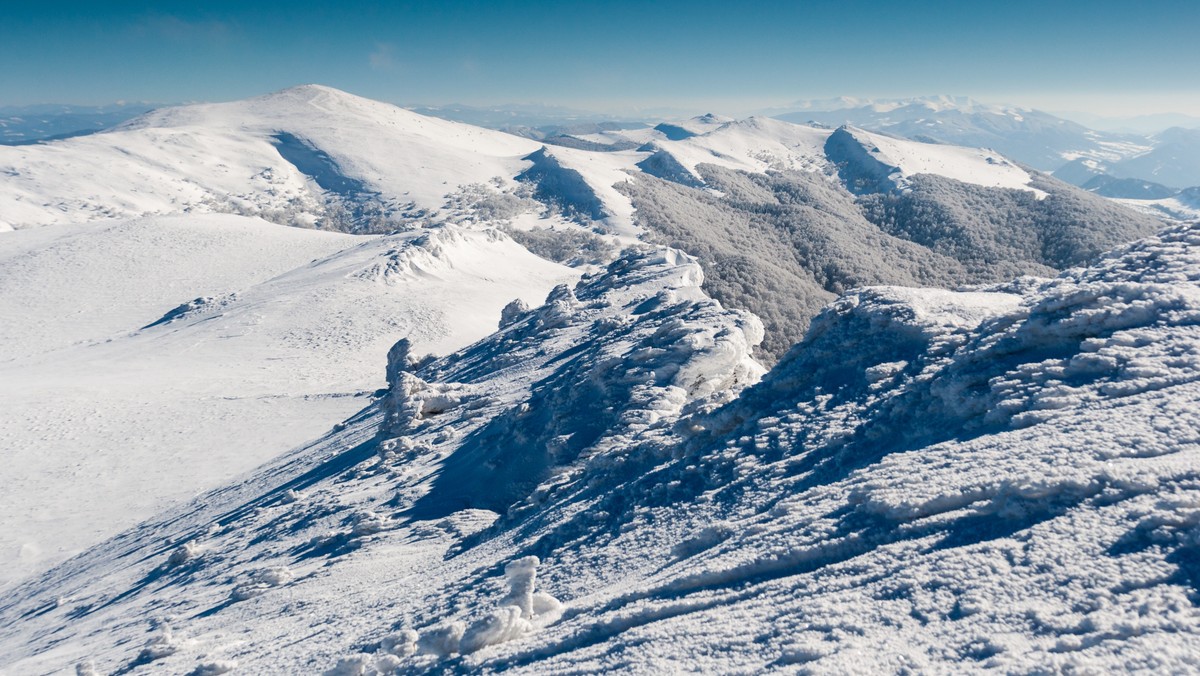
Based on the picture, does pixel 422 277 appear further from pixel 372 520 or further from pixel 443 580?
pixel 443 580

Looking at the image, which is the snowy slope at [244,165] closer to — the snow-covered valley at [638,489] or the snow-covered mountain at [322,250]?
the snow-covered mountain at [322,250]

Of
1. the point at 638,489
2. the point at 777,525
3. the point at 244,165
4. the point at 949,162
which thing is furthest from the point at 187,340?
the point at 949,162

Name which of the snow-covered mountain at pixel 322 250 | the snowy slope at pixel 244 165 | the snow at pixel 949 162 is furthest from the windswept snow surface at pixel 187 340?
the snow at pixel 949 162

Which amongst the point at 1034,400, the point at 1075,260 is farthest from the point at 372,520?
the point at 1075,260

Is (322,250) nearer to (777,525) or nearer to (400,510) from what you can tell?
(400,510)

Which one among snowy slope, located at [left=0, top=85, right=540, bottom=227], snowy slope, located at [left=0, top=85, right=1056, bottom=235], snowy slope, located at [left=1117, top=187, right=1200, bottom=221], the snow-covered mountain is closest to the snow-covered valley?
the snow-covered mountain
